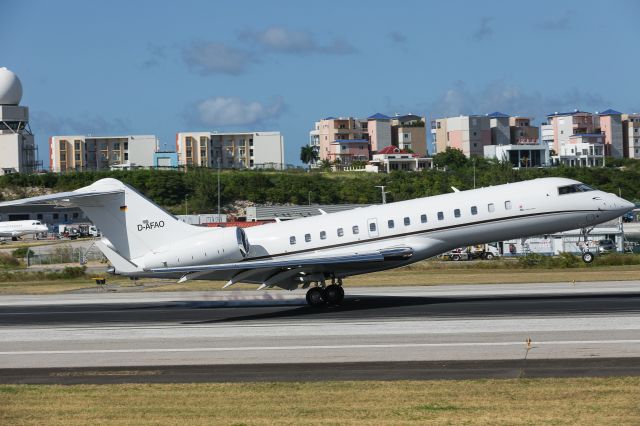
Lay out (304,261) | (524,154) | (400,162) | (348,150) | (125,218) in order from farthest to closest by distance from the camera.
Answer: (348,150) < (524,154) < (400,162) < (125,218) < (304,261)

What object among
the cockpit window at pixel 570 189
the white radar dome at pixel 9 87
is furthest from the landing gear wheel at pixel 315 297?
the white radar dome at pixel 9 87

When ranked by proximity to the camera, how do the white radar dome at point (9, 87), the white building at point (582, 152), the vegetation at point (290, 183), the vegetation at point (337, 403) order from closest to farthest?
the vegetation at point (337, 403) → the vegetation at point (290, 183) → the white radar dome at point (9, 87) → the white building at point (582, 152)

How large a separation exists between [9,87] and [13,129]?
7050 millimetres

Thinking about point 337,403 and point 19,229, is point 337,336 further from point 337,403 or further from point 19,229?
point 19,229

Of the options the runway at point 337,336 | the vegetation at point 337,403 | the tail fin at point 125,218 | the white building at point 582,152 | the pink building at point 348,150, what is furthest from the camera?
the pink building at point 348,150

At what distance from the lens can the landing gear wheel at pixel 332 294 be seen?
28.8 meters

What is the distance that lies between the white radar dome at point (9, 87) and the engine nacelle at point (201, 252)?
369ft

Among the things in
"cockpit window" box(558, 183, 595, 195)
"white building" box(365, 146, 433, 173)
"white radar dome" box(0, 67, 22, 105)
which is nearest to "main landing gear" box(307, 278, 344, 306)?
"cockpit window" box(558, 183, 595, 195)

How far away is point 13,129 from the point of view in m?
136

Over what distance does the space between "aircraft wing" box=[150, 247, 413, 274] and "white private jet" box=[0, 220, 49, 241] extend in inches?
3294

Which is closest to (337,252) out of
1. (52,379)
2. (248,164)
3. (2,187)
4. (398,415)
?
(52,379)

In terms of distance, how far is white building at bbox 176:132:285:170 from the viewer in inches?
6693

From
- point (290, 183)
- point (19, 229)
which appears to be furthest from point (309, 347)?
point (290, 183)

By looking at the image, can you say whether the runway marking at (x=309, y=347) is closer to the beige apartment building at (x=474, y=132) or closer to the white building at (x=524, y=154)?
the white building at (x=524, y=154)
